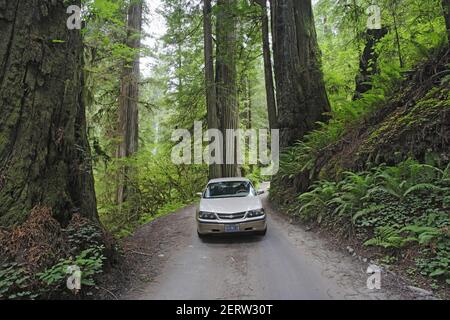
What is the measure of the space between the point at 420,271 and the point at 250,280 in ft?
7.97

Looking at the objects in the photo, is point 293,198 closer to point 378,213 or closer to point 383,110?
point 383,110

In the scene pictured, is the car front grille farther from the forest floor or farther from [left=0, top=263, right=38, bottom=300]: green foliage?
[left=0, top=263, right=38, bottom=300]: green foliage

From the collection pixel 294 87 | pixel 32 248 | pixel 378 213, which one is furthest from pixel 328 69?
pixel 32 248

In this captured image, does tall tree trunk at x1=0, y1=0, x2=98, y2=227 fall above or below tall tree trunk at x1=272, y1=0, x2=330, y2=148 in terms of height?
below

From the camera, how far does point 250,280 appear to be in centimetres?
509

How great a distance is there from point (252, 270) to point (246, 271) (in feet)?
0.36

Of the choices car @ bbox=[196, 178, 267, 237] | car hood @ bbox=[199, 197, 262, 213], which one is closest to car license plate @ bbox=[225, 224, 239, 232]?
car @ bbox=[196, 178, 267, 237]

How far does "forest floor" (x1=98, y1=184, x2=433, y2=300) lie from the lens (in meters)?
4.55

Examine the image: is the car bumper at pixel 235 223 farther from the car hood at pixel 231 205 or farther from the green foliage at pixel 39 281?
the green foliage at pixel 39 281

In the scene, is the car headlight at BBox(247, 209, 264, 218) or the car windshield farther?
the car windshield

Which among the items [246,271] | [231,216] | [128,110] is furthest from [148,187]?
[246,271]

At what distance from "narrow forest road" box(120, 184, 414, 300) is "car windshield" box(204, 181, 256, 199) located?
1.13m

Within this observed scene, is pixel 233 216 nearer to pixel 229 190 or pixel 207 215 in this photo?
pixel 207 215
